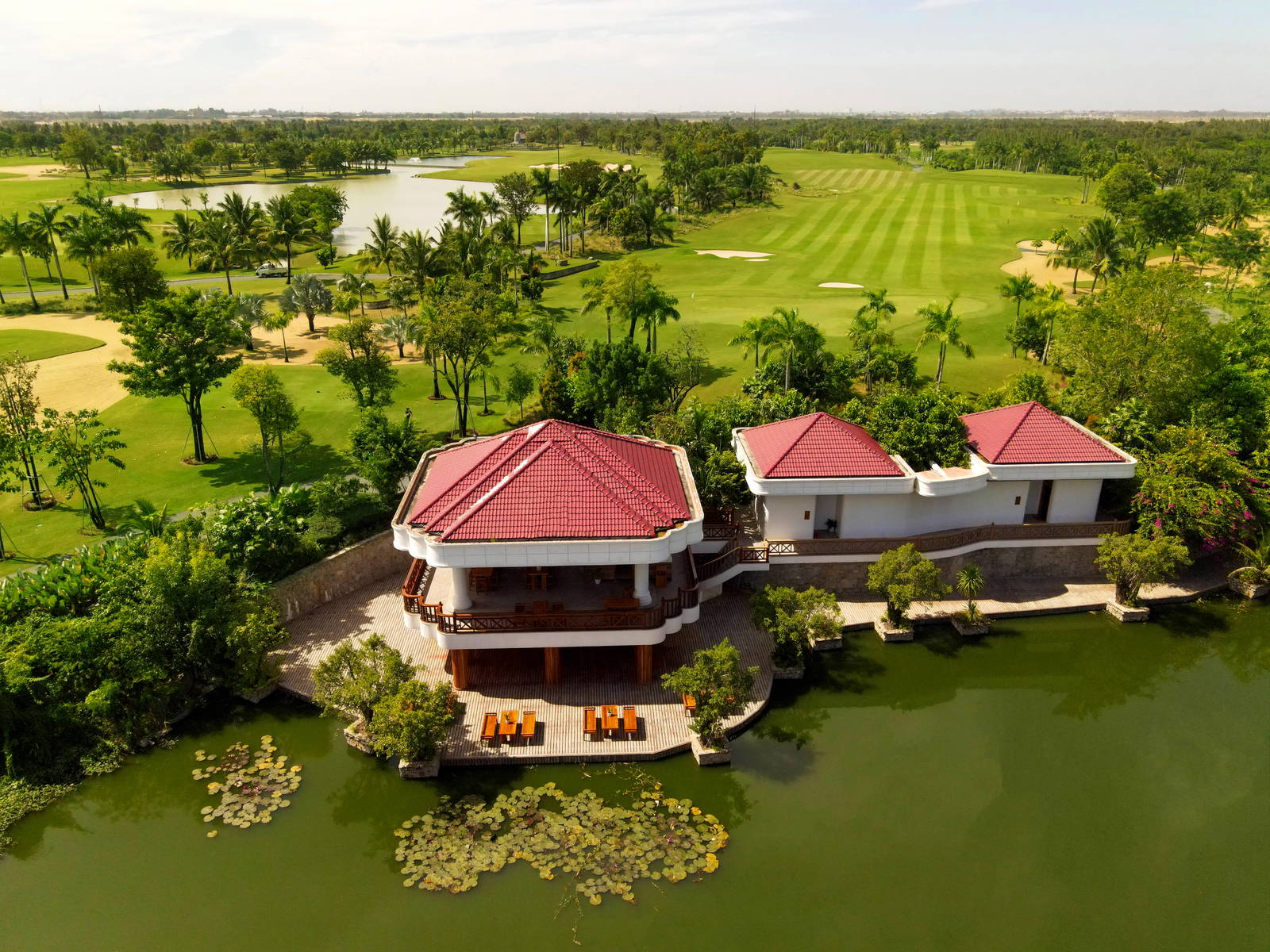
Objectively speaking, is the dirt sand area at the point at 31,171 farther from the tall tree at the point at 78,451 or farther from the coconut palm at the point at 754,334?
the coconut palm at the point at 754,334

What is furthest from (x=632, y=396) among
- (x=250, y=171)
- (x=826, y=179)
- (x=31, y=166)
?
(x=31, y=166)

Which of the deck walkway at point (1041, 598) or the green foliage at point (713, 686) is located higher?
the green foliage at point (713, 686)

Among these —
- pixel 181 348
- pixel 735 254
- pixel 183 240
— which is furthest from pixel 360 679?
pixel 735 254

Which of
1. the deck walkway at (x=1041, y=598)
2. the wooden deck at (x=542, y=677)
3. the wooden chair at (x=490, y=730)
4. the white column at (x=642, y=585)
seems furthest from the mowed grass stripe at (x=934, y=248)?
the wooden chair at (x=490, y=730)

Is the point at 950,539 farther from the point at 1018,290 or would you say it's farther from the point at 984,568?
the point at 1018,290

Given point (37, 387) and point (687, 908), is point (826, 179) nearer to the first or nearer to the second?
point (37, 387)

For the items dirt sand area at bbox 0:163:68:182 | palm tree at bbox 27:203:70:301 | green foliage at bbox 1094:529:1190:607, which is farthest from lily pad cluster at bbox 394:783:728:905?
dirt sand area at bbox 0:163:68:182
